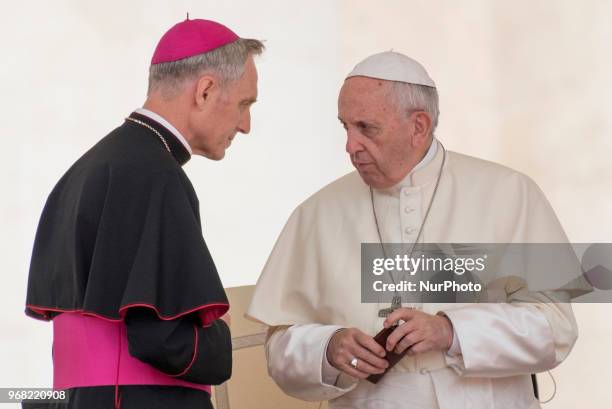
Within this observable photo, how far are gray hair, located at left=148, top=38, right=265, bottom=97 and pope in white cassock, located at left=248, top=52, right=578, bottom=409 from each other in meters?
0.54

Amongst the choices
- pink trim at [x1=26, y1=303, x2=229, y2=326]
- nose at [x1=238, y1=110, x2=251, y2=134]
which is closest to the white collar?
nose at [x1=238, y1=110, x2=251, y2=134]

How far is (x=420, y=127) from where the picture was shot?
3348 mm

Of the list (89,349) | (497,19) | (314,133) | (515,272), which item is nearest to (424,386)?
(515,272)

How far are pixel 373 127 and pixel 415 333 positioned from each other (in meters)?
0.73

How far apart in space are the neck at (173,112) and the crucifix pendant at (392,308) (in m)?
0.87

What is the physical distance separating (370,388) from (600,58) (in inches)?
161

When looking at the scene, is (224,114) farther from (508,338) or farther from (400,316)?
(508,338)

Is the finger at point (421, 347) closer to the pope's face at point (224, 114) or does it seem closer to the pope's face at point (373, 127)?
the pope's face at point (373, 127)

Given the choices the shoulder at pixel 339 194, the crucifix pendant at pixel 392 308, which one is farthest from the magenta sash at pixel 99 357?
the shoulder at pixel 339 194

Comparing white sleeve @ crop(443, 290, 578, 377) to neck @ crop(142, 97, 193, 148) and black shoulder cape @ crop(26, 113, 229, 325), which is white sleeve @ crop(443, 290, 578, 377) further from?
neck @ crop(142, 97, 193, 148)

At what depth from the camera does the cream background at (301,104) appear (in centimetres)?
554

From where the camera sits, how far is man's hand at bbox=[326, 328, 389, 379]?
2.91 m

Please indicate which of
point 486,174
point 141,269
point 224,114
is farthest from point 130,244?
point 486,174

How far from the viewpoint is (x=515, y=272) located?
10.6ft
